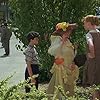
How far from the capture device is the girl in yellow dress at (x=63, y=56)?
7129 millimetres

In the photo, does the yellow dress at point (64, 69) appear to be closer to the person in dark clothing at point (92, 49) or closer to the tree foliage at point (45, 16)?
the person in dark clothing at point (92, 49)

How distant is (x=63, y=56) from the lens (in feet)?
23.5

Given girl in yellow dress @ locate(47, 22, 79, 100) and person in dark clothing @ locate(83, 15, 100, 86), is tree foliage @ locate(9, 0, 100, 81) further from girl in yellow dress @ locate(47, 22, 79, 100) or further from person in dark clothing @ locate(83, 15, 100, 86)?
person in dark clothing @ locate(83, 15, 100, 86)

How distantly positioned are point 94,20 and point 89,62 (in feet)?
2.29

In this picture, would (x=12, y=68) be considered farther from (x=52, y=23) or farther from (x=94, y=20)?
(x=94, y=20)

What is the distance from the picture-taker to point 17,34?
1046cm

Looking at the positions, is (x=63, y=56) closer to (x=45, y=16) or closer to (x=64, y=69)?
(x=64, y=69)

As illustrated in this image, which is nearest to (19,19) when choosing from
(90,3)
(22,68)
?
(90,3)

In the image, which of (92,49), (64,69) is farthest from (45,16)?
(92,49)

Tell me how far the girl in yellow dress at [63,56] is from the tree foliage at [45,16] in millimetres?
2807

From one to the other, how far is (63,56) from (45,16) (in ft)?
10.8

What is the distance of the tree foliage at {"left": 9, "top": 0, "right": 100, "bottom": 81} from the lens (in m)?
10.2

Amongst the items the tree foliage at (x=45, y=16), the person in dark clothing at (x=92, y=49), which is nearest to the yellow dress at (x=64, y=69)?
the person in dark clothing at (x=92, y=49)

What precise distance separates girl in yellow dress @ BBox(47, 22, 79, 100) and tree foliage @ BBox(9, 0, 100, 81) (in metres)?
2.81
